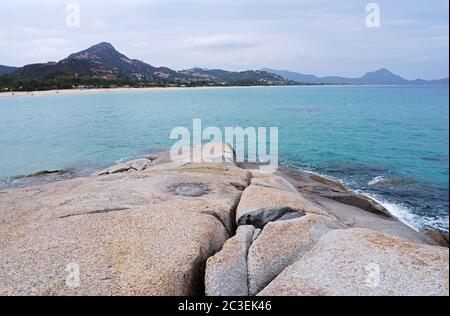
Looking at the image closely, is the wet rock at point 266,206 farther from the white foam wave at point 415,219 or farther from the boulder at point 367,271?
the white foam wave at point 415,219

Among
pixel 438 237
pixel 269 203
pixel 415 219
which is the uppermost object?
pixel 269 203

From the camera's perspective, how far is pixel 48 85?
14750 centimetres

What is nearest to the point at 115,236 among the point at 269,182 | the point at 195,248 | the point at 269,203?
the point at 195,248

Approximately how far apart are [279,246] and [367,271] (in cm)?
248

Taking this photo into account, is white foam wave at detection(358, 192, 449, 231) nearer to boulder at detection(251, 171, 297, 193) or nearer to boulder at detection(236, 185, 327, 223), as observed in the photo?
boulder at detection(251, 171, 297, 193)

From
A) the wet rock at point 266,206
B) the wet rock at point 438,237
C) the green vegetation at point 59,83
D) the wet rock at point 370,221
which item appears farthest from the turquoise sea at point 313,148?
the green vegetation at point 59,83

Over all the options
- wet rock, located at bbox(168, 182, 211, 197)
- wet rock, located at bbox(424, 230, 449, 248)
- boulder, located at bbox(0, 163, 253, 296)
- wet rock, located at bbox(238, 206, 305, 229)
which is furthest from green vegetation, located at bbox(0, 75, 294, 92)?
wet rock, located at bbox(424, 230, 449, 248)

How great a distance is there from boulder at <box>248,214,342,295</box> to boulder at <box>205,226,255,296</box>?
18 centimetres

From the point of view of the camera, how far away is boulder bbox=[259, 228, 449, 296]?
696cm

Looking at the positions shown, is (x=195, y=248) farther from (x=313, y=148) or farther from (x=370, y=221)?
(x=313, y=148)

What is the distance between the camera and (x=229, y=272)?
8.66 m

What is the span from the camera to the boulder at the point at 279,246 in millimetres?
8680

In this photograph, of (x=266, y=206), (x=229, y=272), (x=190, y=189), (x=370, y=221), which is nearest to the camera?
(x=229, y=272)
